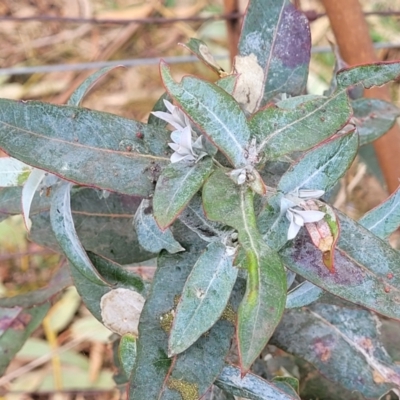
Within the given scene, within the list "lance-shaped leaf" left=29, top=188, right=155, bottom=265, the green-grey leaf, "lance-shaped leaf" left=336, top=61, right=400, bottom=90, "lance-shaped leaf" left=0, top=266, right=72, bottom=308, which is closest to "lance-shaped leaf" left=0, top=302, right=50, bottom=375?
"lance-shaped leaf" left=0, top=266, right=72, bottom=308

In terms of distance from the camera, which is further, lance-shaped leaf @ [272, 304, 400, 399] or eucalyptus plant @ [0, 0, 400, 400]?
lance-shaped leaf @ [272, 304, 400, 399]

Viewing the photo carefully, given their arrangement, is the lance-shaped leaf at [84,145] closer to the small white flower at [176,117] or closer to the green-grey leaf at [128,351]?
the small white flower at [176,117]

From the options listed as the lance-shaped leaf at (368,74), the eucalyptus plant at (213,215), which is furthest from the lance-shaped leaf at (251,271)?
the lance-shaped leaf at (368,74)

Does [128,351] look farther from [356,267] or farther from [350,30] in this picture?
[350,30]

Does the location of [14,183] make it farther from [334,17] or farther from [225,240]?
[334,17]

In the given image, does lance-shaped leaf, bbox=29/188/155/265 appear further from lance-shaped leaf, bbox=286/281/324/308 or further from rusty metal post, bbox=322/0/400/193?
rusty metal post, bbox=322/0/400/193
